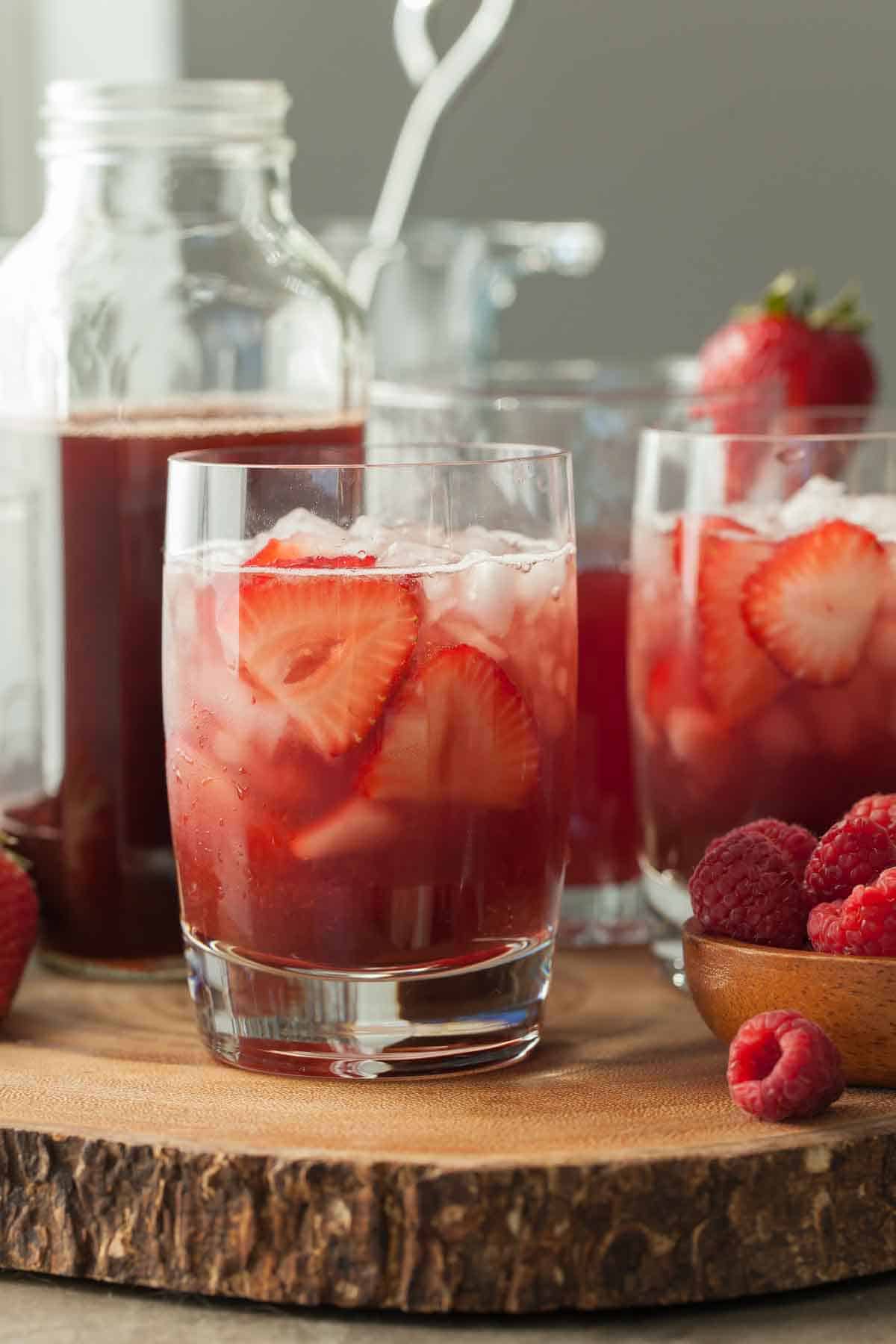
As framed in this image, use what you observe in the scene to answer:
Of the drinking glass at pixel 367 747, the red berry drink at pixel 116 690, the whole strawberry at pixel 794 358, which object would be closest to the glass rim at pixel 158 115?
the red berry drink at pixel 116 690

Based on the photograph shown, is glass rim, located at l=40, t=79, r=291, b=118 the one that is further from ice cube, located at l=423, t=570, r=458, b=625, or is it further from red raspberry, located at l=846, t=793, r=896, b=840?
red raspberry, located at l=846, t=793, r=896, b=840

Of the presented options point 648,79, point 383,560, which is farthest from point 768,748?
point 648,79

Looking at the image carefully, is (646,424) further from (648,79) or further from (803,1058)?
(648,79)

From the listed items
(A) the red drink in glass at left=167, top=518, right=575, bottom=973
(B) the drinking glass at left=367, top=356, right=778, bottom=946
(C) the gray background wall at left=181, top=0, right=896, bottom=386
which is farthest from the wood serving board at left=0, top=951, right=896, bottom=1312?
(C) the gray background wall at left=181, top=0, right=896, bottom=386

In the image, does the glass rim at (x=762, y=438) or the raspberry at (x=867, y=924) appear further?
the glass rim at (x=762, y=438)

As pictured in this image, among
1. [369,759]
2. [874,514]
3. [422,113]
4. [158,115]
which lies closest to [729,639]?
[874,514]

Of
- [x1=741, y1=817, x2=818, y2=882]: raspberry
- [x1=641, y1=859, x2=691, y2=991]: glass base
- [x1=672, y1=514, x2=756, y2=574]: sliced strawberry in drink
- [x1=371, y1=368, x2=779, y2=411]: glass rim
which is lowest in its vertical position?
[x1=641, y1=859, x2=691, y2=991]: glass base

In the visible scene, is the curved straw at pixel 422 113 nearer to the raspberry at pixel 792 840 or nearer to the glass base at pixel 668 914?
the glass base at pixel 668 914
